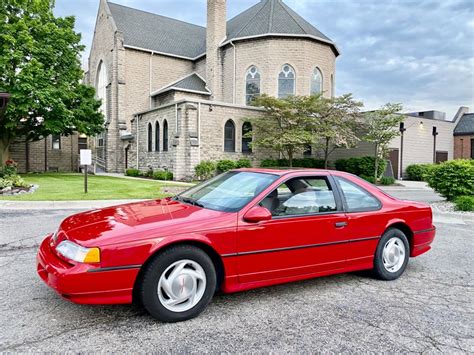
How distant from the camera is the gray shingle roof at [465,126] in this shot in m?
31.8

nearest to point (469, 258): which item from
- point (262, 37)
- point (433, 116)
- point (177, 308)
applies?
point (177, 308)

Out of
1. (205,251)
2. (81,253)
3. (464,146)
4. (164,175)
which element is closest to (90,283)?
(81,253)

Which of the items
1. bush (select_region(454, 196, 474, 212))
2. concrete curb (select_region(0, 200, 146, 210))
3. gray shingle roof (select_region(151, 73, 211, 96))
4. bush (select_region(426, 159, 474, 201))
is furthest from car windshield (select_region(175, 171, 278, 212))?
gray shingle roof (select_region(151, 73, 211, 96))

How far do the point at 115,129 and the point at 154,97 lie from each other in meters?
4.48

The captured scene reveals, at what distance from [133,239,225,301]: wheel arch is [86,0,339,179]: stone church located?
18970 mm

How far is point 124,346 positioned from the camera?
2.80 meters

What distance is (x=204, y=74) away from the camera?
105 feet

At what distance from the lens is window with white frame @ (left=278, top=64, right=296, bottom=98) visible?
91.6 feet

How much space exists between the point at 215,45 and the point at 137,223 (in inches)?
1132

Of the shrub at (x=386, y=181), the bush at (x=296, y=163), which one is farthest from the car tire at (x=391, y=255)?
the bush at (x=296, y=163)

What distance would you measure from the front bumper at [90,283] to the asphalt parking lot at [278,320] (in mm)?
302

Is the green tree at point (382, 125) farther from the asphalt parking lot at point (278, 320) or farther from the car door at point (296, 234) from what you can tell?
the car door at point (296, 234)

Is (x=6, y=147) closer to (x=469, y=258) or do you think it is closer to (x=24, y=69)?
(x=24, y=69)

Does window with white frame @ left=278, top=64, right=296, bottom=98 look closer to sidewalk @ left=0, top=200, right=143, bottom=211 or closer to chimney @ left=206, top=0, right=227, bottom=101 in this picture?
chimney @ left=206, top=0, right=227, bottom=101
